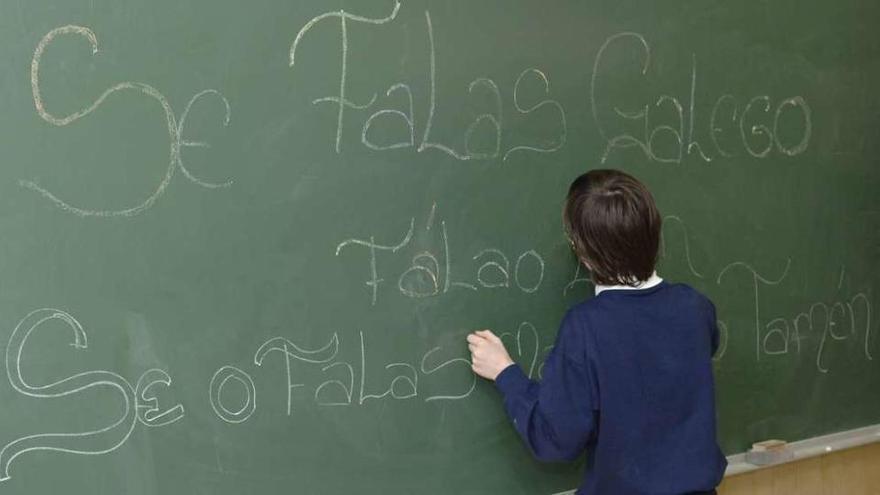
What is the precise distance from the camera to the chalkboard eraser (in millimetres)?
2895

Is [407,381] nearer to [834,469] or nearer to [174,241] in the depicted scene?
[174,241]

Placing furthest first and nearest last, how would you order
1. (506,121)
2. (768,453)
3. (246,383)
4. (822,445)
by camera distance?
1. (822,445)
2. (768,453)
3. (506,121)
4. (246,383)

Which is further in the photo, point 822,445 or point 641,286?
point 822,445

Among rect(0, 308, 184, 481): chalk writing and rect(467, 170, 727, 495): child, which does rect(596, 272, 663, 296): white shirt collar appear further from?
rect(0, 308, 184, 481): chalk writing

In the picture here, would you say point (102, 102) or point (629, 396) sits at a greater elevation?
point (102, 102)

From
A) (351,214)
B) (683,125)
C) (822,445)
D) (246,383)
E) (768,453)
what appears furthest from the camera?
(822,445)

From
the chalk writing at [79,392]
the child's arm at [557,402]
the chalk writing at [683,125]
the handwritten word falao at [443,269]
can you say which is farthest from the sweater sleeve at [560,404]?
the chalk writing at [79,392]

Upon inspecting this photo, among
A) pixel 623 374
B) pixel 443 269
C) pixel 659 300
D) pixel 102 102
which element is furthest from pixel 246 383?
pixel 659 300

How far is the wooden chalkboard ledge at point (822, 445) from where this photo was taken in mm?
2902

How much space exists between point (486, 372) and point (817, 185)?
1.26 m

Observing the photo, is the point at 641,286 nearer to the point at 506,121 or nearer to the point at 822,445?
the point at 506,121

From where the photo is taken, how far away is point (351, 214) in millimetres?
Result: 2215

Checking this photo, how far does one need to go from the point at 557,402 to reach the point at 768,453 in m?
0.97

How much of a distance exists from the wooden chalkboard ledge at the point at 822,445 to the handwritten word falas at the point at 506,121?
0.85 meters
